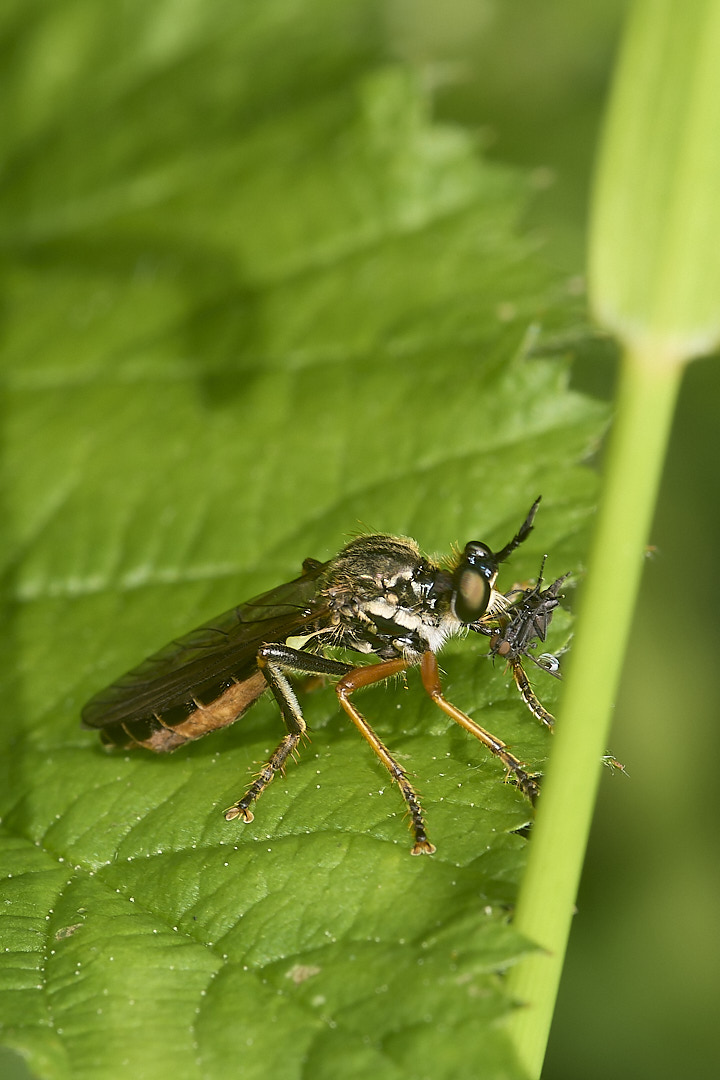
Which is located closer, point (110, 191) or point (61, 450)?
point (61, 450)

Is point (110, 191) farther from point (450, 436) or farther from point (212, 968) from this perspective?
point (212, 968)

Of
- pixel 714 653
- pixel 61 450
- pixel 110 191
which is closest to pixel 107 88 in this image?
pixel 110 191

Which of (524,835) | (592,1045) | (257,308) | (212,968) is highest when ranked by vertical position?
(257,308)

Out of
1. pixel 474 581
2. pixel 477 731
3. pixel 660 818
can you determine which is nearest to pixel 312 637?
pixel 474 581

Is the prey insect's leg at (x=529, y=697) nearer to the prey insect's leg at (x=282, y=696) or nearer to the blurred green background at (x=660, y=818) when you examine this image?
the prey insect's leg at (x=282, y=696)

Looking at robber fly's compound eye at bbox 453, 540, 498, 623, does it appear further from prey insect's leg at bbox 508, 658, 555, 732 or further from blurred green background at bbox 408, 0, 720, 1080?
blurred green background at bbox 408, 0, 720, 1080

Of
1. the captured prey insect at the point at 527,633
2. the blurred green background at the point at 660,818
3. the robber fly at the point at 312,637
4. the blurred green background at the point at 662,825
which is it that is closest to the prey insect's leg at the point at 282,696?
the robber fly at the point at 312,637
